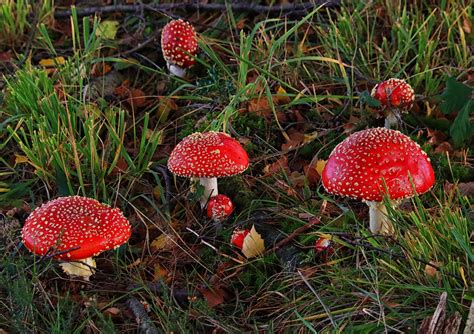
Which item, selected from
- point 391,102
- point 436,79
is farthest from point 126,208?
point 436,79

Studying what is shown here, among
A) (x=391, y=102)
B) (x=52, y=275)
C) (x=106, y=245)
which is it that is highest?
(x=391, y=102)

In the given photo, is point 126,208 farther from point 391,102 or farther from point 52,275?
point 391,102

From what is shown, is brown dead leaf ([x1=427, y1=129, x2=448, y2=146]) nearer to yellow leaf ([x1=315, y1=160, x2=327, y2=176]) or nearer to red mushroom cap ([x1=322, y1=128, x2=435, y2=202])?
yellow leaf ([x1=315, y1=160, x2=327, y2=176])

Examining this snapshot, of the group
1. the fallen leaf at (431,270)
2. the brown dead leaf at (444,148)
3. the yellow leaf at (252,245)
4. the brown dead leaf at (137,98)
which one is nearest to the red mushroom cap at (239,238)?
the yellow leaf at (252,245)

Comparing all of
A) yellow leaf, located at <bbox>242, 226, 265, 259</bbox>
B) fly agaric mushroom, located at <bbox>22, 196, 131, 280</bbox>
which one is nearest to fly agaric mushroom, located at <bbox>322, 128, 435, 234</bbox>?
yellow leaf, located at <bbox>242, 226, 265, 259</bbox>

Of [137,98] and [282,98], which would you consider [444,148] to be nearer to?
[282,98]

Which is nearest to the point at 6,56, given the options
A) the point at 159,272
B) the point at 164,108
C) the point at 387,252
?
the point at 164,108
